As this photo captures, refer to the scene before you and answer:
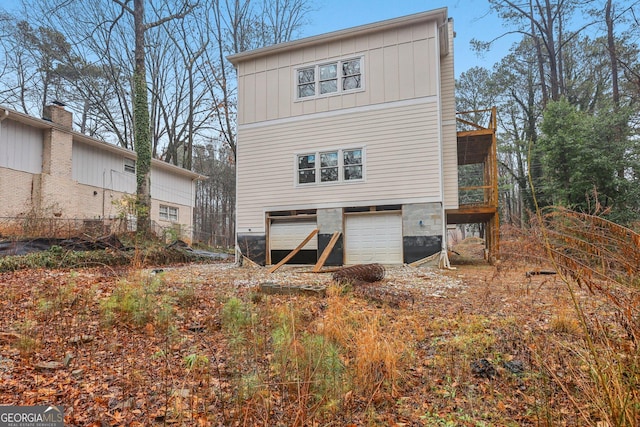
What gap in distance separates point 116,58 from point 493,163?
808 inches

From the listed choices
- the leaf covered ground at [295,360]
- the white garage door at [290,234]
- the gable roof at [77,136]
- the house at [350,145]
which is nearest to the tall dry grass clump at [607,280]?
the leaf covered ground at [295,360]

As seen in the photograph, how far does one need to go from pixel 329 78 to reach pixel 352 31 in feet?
5.04

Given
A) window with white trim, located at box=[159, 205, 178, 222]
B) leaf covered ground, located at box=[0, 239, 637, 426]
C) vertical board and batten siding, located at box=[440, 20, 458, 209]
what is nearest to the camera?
leaf covered ground, located at box=[0, 239, 637, 426]

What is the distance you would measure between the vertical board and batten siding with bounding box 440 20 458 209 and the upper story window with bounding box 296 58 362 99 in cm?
306

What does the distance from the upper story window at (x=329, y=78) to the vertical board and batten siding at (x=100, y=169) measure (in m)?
10.6

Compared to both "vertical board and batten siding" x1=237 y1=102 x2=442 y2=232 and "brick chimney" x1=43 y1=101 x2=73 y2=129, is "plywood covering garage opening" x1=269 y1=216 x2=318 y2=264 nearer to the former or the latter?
"vertical board and batten siding" x1=237 y1=102 x2=442 y2=232

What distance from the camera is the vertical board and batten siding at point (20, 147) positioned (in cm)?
1254

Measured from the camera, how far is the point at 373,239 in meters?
10.8

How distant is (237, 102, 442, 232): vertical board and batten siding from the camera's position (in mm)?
10266

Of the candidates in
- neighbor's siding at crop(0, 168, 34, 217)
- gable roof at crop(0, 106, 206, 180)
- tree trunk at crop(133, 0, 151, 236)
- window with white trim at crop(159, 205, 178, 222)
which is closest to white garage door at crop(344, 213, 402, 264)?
tree trunk at crop(133, 0, 151, 236)

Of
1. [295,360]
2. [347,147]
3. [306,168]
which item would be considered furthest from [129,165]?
[295,360]

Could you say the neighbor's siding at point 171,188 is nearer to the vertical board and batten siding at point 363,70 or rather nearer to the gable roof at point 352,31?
the vertical board and batten siding at point 363,70

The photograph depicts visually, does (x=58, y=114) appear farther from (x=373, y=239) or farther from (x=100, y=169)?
(x=373, y=239)

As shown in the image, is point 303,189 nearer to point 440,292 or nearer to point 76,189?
point 440,292
